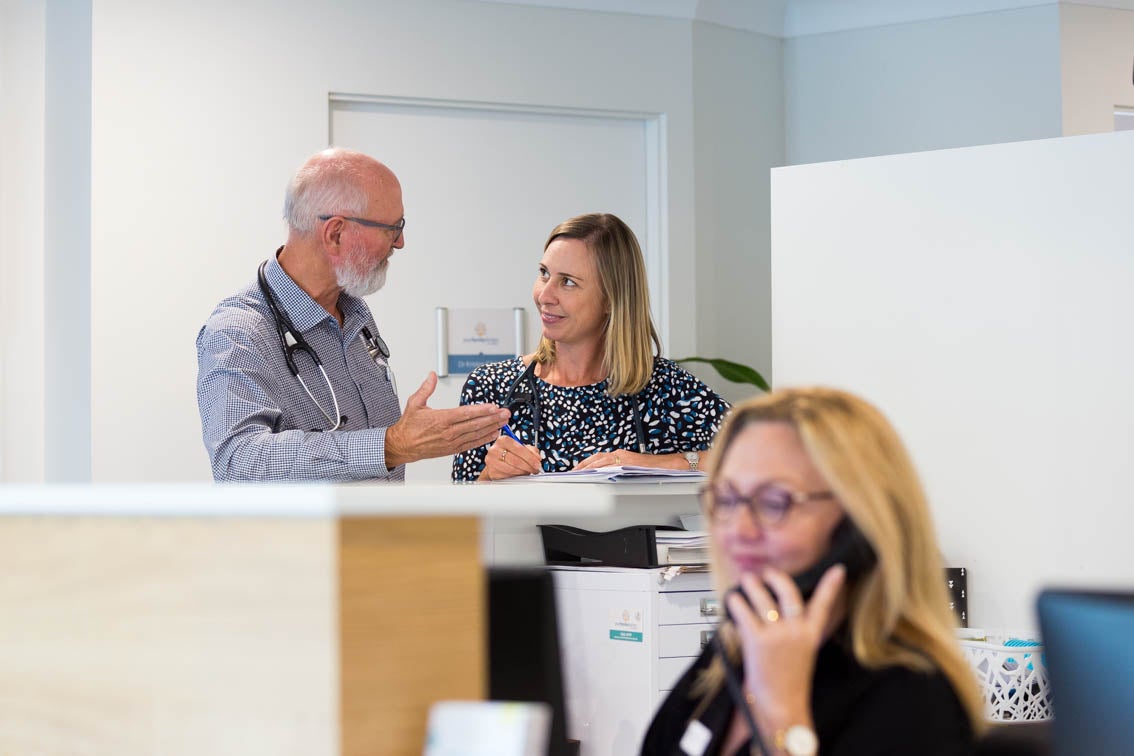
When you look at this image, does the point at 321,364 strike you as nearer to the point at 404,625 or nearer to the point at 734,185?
the point at 404,625

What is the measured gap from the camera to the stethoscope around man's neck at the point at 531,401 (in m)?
3.37

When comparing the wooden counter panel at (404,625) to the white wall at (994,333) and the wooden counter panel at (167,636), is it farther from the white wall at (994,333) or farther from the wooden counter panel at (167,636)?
the white wall at (994,333)

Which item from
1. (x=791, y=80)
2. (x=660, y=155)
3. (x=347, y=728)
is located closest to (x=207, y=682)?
(x=347, y=728)

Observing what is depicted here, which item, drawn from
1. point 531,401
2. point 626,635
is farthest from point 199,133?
point 626,635

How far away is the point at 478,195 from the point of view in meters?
4.79

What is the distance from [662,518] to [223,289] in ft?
7.39

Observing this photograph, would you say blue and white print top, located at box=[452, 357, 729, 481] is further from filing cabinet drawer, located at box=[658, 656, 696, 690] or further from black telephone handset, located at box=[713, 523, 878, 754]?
black telephone handset, located at box=[713, 523, 878, 754]

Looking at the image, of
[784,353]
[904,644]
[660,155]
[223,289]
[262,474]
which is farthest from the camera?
[660,155]

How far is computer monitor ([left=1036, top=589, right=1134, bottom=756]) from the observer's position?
3.68 ft

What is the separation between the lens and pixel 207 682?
4.00 ft

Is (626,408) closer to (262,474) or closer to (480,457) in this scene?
(480,457)

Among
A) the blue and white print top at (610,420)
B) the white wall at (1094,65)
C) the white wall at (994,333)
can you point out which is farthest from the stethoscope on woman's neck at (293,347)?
the white wall at (1094,65)

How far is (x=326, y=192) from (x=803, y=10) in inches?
110

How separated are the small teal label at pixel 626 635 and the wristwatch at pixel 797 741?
1.36 m
